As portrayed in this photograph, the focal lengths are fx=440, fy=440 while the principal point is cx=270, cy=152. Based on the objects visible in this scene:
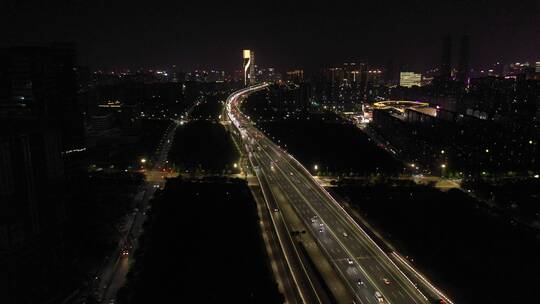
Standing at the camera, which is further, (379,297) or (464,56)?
(464,56)

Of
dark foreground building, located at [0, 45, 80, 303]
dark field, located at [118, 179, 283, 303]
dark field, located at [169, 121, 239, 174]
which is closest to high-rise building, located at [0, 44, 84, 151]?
dark foreground building, located at [0, 45, 80, 303]

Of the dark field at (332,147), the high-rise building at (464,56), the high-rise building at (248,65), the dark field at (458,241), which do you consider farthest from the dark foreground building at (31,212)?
the high-rise building at (464,56)

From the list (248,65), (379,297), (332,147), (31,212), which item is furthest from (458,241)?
(248,65)

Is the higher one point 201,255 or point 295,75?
point 295,75

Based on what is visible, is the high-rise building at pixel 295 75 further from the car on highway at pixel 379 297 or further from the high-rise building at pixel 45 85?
the car on highway at pixel 379 297

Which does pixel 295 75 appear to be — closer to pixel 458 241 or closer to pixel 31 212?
pixel 458 241

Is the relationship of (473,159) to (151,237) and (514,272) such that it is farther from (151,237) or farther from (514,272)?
(151,237)

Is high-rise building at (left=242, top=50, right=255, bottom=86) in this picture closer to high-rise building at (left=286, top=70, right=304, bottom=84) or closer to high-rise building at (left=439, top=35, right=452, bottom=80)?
high-rise building at (left=286, top=70, right=304, bottom=84)
